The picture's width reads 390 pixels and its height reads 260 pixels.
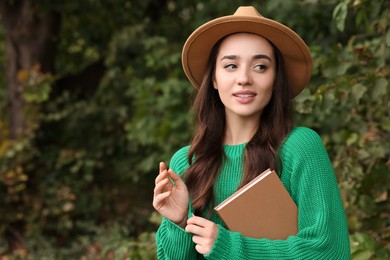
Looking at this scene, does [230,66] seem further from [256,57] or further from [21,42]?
[21,42]

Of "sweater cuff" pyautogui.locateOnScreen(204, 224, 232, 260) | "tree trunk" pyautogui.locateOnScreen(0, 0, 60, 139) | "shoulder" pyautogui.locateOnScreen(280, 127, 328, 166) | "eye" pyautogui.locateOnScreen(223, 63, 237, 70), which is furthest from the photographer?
"tree trunk" pyautogui.locateOnScreen(0, 0, 60, 139)

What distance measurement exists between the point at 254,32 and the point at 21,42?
12.8 feet

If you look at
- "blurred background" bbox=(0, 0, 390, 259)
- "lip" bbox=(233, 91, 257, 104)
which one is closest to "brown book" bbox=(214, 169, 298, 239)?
"lip" bbox=(233, 91, 257, 104)

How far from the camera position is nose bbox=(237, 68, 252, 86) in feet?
6.34

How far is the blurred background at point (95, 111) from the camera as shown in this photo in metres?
4.64

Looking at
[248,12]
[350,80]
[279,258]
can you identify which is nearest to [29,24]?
[350,80]

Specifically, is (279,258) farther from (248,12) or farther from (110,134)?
(110,134)

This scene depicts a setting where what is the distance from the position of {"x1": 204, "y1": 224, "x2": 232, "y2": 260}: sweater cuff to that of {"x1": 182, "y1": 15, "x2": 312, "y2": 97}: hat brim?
624 millimetres

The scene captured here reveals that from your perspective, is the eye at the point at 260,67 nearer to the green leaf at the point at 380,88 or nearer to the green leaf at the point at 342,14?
the green leaf at the point at 342,14

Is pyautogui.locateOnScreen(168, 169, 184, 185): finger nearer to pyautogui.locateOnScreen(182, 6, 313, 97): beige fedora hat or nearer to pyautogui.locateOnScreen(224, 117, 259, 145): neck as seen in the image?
pyautogui.locateOnScreen(224, 117, 259, 145): neck

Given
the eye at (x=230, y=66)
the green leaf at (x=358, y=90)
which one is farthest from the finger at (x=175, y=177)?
the green leaf at (x=358, y=90)

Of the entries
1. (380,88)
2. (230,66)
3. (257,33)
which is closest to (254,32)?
(257,33)

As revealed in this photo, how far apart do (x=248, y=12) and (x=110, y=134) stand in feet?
12.7

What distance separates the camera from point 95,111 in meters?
5.58
